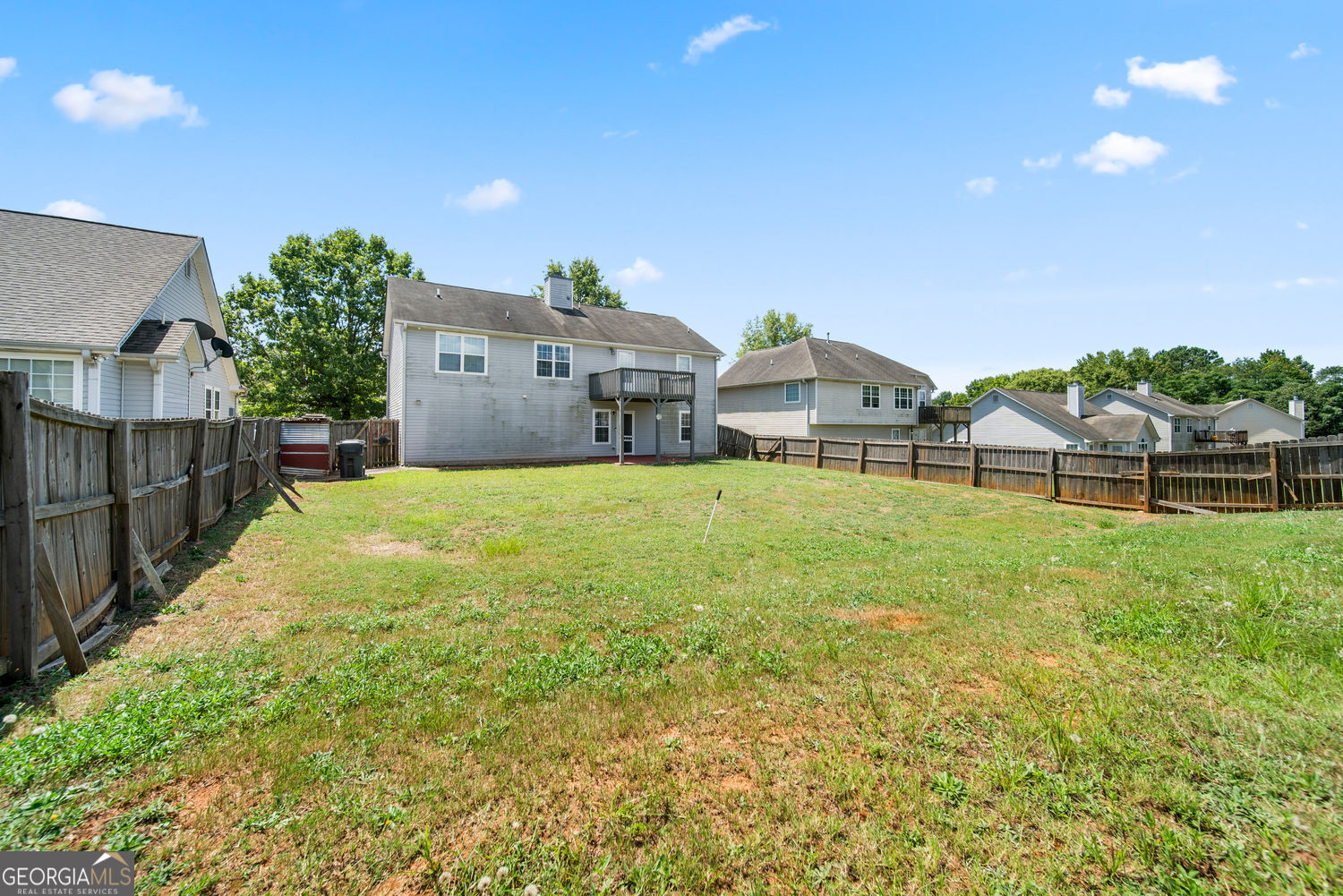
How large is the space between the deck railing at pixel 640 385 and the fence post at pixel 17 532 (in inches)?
763

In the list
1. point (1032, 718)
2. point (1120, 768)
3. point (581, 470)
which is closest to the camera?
point (1120, 768)

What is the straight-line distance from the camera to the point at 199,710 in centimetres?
343

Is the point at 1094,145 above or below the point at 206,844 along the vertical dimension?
above

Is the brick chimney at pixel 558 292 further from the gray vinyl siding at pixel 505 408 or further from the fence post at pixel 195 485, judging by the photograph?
the fence post at pixel 195 485

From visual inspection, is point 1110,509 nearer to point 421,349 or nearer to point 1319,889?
point 1319,889

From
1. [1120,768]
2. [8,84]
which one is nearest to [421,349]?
[8,84]

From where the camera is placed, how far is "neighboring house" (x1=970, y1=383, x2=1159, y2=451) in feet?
116

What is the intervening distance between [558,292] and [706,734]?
2513cm

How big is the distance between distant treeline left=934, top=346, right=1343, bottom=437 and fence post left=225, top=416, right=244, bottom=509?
65918 millimetres

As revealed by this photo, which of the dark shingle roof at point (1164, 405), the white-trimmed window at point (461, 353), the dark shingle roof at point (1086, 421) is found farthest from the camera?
the dark shingle roof at point (1164, 405)

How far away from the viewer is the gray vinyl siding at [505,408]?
20625mm

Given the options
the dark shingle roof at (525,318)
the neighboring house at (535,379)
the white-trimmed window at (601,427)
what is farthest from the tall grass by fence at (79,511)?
the white-trimmed window at (601,427)

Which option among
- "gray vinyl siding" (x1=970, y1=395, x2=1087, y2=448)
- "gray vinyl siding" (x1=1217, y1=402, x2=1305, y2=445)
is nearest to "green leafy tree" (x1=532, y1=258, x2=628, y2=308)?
"gray vinyl siding" (x1=970, y1=395, x2=1087, y2=448)

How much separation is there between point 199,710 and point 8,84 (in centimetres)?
1668
